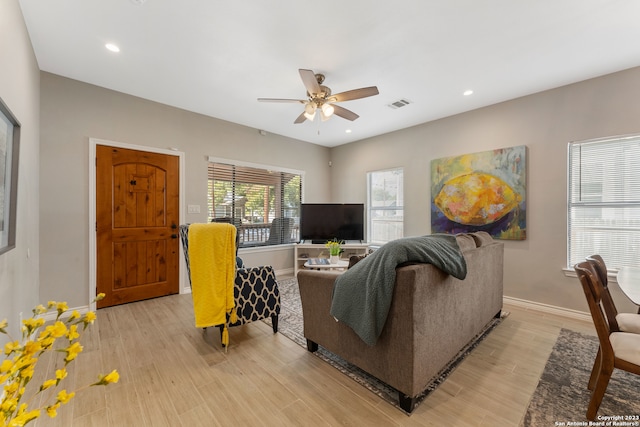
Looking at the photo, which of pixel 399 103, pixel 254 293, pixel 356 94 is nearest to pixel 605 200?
pixel 399 103

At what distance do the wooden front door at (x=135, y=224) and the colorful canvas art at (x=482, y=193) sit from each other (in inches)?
155

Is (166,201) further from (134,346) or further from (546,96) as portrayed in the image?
(546,96)

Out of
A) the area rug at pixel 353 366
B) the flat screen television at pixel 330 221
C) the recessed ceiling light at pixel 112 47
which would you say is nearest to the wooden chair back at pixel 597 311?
the area rug at pixel 353 366

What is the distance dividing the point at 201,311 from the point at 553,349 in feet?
10.1

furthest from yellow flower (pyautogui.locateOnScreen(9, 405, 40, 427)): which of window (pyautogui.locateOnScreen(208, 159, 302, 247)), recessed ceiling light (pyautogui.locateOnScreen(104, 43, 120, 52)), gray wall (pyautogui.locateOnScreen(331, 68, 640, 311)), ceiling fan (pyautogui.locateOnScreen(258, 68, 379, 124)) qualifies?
gray wall (pyautogui.locateOnScreen(331, 68, 640, 311))

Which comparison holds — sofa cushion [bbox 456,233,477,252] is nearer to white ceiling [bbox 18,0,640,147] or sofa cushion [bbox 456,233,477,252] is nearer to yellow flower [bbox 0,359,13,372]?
white ceiling [bbox 18,0,640,147]

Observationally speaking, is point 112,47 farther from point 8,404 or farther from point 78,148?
point 8,404

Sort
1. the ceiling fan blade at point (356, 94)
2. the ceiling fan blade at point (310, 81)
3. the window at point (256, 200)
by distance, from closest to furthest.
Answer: the ceiling fan blade at point (310, 81), the ceiling fan blade at point (356, 94), the window at point (256, 200)

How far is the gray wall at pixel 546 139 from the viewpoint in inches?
114

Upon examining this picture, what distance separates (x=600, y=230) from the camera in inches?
118

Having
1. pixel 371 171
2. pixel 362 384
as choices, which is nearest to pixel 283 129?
pixel 371 171

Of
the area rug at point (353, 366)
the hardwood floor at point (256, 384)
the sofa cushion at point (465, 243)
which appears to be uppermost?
the sofa cushion at point (465, 243)

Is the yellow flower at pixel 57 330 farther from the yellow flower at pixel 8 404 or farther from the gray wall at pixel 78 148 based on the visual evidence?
the gray wall at pixel 78 148

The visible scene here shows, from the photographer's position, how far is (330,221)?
509cm
